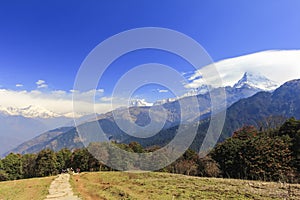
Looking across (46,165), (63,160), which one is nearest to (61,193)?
(46,165)

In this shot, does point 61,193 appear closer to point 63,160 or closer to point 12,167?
point 63,160

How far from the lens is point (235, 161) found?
52250 mm

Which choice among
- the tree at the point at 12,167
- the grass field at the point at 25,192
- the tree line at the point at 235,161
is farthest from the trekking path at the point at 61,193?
the tree at the point at 12,167

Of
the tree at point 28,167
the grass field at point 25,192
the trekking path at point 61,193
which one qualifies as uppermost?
the trekking path at point 61,193

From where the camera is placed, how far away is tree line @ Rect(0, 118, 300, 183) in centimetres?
4641

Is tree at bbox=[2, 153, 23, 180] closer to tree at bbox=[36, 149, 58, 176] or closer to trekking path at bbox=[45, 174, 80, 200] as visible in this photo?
tree at bbox=[36, 149, 58, 176]

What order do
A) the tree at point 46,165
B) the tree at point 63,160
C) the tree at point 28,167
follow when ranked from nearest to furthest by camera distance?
1. the tree at point 46,165
2. the tree at point 63,160
3. the tree at point 28,167

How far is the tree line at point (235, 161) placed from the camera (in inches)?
1827

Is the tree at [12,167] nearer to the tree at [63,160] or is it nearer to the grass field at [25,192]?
the tree at [63,160]

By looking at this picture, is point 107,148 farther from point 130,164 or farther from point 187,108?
point 187,108

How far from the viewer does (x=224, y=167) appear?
54375 millimetres

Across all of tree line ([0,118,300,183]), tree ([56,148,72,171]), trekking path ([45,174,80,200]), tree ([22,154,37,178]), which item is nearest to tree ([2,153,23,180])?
tree line ([0,118,300,183])

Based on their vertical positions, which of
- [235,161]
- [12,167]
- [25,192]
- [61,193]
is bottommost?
[12,167]

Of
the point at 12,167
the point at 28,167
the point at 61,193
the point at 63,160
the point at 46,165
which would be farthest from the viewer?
the point at 28,167
